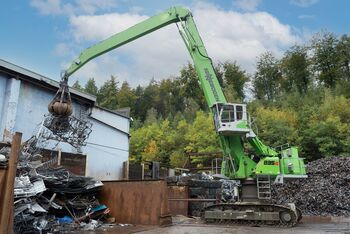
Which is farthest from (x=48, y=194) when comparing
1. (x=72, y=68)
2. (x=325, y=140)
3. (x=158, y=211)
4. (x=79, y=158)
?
(x=325, y=140)

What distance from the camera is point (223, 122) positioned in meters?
11.5

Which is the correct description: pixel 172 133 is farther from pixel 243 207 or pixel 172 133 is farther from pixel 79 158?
pixel 243 207

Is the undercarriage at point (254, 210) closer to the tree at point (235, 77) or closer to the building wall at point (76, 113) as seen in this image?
the building wall at point (76, 113)

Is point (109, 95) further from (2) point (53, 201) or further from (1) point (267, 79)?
(2) point (53, 201)

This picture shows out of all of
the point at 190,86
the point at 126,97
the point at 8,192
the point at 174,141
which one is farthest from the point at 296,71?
the point at 8,192

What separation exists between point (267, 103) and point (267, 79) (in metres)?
7.95

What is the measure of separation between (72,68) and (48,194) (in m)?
5.56

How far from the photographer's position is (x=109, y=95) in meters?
55.2

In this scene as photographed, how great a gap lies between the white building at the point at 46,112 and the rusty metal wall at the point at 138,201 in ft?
18.5

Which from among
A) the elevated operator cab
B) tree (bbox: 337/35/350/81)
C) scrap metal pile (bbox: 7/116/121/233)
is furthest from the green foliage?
scrap metal pile (bbox: 7/116/121/233)

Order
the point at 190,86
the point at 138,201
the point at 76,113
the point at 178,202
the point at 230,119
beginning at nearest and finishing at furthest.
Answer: the point at 138,201 → the point at 230,119 → the point at 178,202 → the point at 76,113 → the point at 190,86

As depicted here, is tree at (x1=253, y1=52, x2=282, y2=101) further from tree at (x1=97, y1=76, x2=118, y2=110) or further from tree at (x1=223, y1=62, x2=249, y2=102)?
tree at (x1=97, y1=76, x2=118, y2=110)

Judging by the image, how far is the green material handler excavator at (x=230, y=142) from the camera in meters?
10.3

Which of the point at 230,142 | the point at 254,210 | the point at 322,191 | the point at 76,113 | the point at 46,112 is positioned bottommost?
the point at 254,210
